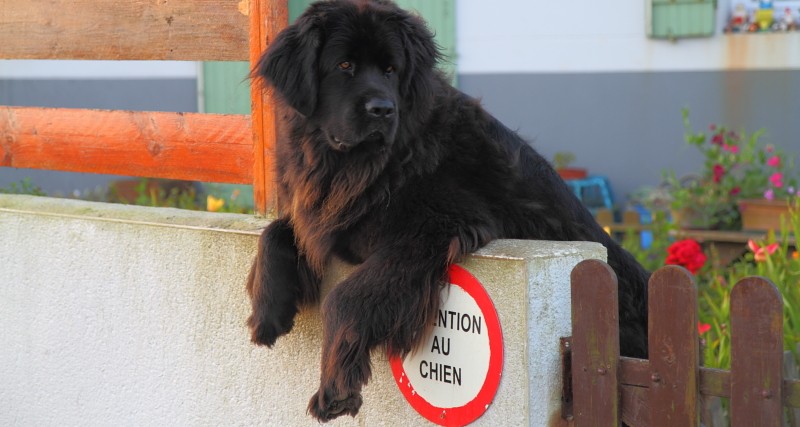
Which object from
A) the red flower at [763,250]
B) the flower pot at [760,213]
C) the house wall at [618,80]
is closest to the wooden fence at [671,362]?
the red flower at [763,250]

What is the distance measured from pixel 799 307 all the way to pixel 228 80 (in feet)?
19.6

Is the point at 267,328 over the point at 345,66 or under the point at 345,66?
under

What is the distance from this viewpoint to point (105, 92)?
941 cm

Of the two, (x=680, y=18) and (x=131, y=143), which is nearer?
(x=131, y=143)

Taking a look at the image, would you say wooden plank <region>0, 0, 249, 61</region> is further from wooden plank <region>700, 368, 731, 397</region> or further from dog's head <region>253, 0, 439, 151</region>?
wooden plank <region>700, 368, 731, 397</region>

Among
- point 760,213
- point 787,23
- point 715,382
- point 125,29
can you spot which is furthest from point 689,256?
point 787,23

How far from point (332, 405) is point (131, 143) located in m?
1.70

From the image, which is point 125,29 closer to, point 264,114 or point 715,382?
point 264,114

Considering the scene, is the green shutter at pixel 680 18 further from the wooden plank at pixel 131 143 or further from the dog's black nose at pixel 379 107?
the dog's black nose at pixel 379 107

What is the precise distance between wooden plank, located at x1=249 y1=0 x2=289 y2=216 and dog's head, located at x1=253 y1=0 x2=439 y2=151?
1.16ft

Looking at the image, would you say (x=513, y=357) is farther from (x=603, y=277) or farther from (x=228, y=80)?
(x=228, y=80)

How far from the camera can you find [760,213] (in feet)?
19.6

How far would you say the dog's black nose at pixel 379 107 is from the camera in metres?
2.70

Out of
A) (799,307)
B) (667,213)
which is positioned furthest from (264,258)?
(667,213)
